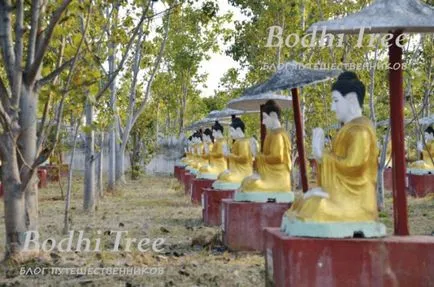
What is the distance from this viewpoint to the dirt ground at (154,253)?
6637 millimetres

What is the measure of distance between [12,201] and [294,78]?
10.9 ft

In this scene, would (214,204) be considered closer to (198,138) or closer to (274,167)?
(274,167)

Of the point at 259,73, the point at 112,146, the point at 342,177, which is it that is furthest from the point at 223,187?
the point at 112,146

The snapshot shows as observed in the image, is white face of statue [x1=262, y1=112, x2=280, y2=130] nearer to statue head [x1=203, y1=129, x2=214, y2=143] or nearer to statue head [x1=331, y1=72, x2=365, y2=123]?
statue head [x1=331, y1=72, x2=365, y2=123]

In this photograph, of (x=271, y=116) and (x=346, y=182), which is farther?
(x=271, y=116)

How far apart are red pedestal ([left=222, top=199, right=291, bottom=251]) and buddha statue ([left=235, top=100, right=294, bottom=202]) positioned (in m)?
0.14

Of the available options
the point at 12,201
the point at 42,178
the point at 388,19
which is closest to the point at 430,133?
the point at 42,178

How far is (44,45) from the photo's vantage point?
6.39 metres

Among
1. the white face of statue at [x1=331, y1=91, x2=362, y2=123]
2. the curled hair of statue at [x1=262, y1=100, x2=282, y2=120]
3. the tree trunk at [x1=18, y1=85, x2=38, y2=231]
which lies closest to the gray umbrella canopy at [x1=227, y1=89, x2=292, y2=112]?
the curled hair of statue at [x1=262, y1=100, x2=282, y2=120]

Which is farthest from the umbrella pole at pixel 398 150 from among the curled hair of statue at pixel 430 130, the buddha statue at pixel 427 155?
the curled hair of statue at pixel 430 130

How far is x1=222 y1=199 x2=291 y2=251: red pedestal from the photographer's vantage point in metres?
8.52

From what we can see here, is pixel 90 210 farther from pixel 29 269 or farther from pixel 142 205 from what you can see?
pixel 29 269

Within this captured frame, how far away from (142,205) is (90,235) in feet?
18.2

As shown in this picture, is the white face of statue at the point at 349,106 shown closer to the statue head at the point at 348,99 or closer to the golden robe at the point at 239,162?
the statue head at the point at 348,99
